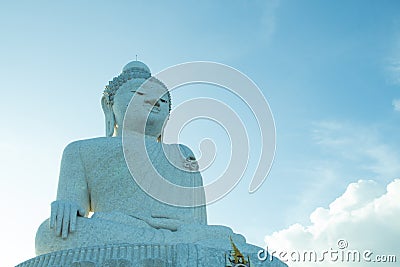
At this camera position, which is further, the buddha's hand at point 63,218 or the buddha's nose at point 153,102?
the buddha's nose at point 153,102

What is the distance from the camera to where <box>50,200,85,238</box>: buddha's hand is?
5.09m

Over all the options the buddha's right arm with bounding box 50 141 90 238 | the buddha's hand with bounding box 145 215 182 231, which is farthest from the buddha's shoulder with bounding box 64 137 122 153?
the buddha's hand with bounding box 145 215 182 231

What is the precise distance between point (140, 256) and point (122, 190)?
6.33ft

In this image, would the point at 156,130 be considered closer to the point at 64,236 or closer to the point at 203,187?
the point at 203,187

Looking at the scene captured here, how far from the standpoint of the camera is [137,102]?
730 centimetres

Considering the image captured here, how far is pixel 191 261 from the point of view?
4.54 meters

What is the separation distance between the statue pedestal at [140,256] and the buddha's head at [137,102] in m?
2.76

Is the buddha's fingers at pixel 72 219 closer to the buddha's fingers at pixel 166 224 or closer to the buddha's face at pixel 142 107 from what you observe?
the buddha's fingers at pixel 166 224

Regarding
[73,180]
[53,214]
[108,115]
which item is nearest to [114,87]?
[108,115]

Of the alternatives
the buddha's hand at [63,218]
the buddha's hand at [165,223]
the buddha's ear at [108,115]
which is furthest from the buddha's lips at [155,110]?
the buddha's hand at [63,218]

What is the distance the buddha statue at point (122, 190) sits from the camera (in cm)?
511

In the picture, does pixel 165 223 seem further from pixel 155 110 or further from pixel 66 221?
pixel 155 110

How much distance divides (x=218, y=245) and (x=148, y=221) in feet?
3.04

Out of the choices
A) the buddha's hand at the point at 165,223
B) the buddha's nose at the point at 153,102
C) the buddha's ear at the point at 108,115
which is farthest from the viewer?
the buddha's ear at the point at 108,115
